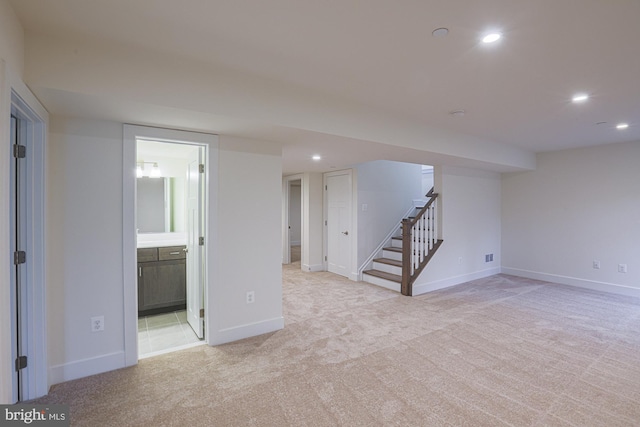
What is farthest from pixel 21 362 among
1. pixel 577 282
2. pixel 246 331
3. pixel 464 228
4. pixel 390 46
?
pixel 577 282

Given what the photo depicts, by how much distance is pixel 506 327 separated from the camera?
135 inches

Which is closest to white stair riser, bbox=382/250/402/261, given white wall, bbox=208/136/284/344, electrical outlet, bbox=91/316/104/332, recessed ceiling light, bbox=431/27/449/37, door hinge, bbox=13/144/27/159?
white wall, bbox=208/136/284/344

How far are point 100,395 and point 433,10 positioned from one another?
3232mm

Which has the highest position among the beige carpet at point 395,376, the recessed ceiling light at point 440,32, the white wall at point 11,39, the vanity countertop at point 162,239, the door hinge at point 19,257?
the recessed ceiling light at point 440,32

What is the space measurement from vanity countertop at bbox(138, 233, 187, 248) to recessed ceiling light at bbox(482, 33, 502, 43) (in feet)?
12.2

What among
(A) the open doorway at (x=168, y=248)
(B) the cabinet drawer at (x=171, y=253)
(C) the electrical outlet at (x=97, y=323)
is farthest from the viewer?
(B) the cabinet drawer at (x=171, y=253)

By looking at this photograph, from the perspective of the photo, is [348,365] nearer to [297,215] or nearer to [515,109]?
[515,109]

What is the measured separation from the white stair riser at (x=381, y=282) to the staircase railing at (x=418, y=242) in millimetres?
157

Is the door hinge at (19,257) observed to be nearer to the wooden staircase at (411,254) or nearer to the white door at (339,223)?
the wooden staircase at (411,254)

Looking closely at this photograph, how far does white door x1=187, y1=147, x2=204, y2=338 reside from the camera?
3.03 m

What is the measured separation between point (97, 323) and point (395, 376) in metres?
2.43

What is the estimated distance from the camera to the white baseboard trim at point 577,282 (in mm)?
4676

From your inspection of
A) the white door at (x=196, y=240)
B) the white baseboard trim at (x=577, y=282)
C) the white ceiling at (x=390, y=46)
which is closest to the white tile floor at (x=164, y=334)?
the white door at (x=196, y=240)

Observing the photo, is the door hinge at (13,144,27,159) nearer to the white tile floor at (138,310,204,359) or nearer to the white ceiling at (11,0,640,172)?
the white ceiling at (11,0,640,172)
